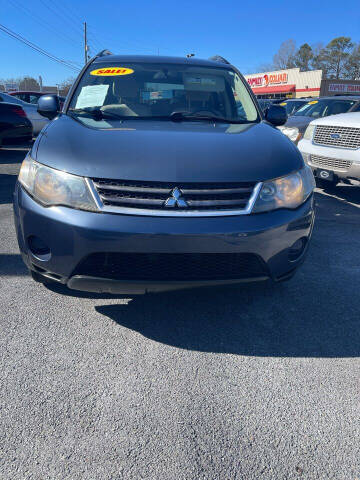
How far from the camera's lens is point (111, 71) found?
3.58 m

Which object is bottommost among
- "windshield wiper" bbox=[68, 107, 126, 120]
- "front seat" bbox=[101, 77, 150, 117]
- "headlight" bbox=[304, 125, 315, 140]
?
"headlight" bbox=[304, 125, 315, 140]

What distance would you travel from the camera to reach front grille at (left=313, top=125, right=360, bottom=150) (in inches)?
234

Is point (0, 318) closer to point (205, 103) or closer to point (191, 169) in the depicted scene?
point (191, 169)

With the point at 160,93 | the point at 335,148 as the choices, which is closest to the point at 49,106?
the point at 160,93

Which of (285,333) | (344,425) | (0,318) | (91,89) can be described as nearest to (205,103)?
(91,89)

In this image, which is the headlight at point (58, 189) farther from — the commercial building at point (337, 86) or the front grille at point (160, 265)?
the commercial building at point (337, 86)

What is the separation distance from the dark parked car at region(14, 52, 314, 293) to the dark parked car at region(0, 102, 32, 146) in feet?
19.4

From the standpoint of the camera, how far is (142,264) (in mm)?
2152

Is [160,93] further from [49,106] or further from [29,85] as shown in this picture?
[29,85]

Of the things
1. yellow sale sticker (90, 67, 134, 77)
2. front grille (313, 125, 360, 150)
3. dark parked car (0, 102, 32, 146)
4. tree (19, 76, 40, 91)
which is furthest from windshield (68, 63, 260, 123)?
tree (19, 76, 40, 91)

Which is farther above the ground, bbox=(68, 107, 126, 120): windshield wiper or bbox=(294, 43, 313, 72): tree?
bbox=(294, 43, 313, 72): tree

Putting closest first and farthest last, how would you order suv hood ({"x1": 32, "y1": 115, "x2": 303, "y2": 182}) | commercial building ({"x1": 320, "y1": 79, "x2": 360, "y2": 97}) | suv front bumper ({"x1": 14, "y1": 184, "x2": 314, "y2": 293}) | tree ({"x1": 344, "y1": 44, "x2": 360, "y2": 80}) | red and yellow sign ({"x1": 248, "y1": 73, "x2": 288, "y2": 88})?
suv front bumper ({"x1": 14, "y1": 184, "x2": 314, "y2": 293}) < suv hood ({"x1": 32, "y1": 115, "x2": 303, "y2": 182}) < commercial building ({"x1": 320, "y1": 79, "x2": 360, "y2": 97}) < red and yellow sign ({"x1": 248, "y1": 73, "x2": 288, "y2": 88}) < tree ({"x1": 344, "y1": 44, "x2": 360, "y2": 80})

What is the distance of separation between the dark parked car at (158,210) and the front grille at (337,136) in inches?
155

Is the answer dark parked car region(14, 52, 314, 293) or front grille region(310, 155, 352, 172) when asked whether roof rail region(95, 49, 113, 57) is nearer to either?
dark parked car region(14, 52, 314, 293)
